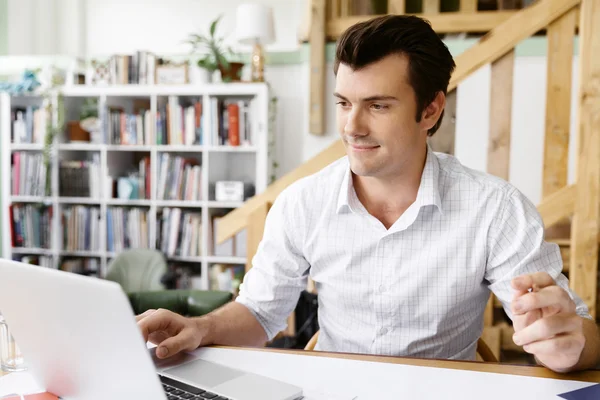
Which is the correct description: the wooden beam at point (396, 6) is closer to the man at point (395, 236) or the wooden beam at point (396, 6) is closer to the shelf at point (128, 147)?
the man at point (395, 236)

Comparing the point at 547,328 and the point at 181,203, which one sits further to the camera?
the point at 181,203

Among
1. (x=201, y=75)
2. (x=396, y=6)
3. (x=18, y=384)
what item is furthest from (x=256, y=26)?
(x=18, y=384)

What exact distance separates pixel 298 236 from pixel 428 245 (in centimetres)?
33

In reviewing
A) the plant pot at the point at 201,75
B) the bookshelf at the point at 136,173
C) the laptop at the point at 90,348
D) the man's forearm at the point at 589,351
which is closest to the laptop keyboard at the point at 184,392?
the laptop at the point at 90,348

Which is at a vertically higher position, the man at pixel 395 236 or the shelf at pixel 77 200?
the man at pixel 395 236

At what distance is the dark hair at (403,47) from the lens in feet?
4.34

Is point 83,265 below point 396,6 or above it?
below

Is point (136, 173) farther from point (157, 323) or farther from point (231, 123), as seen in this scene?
point (157, 323)

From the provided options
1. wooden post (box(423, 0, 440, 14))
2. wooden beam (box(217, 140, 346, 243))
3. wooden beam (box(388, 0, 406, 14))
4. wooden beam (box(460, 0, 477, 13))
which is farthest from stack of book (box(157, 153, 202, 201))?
wooden beam (box(460, 0, 477, 13))

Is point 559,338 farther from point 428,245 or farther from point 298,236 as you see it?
point 298,236

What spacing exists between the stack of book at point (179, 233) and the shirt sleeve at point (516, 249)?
2.75 meters

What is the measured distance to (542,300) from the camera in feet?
2.94

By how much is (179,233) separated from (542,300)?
322 cm

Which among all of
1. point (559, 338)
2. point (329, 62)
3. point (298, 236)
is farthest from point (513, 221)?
point (329, 62)
